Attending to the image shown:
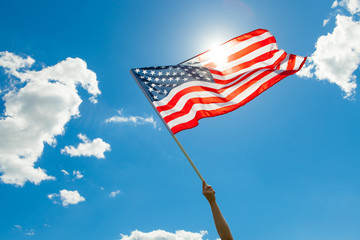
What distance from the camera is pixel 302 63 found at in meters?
12.6

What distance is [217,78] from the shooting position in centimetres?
1305

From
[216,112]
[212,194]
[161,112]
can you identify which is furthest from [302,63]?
[212,194]

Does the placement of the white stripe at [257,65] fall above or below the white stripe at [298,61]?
above

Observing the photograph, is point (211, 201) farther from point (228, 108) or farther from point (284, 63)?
point (284, 63)

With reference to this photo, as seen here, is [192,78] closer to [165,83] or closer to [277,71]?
[165,83]

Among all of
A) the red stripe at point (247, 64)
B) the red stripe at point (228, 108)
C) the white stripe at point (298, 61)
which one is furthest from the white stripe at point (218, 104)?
the red stripe at point (247, 64)

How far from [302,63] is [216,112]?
4421mm

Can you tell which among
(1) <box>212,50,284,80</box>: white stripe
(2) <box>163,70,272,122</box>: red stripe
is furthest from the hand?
(1) <box>212,50,284,80</box>: white stripe

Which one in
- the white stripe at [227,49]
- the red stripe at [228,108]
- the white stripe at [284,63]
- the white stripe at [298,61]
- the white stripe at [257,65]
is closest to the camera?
the red stripe at [228,108]

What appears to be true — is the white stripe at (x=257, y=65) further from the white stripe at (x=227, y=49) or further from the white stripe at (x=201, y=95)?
the white stripe at (x=227, y=49)

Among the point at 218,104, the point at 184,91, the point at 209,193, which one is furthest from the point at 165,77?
the point at 209,193

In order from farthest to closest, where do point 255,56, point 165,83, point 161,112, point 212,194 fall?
1. point 255,56
2. point 165,83
3. point 161,112
4. point 212,194

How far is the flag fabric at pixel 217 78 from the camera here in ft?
39.7

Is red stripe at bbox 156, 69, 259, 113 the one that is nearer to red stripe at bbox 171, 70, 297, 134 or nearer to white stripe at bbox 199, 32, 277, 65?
red stripe at bbox 171, 70, 297, 134
